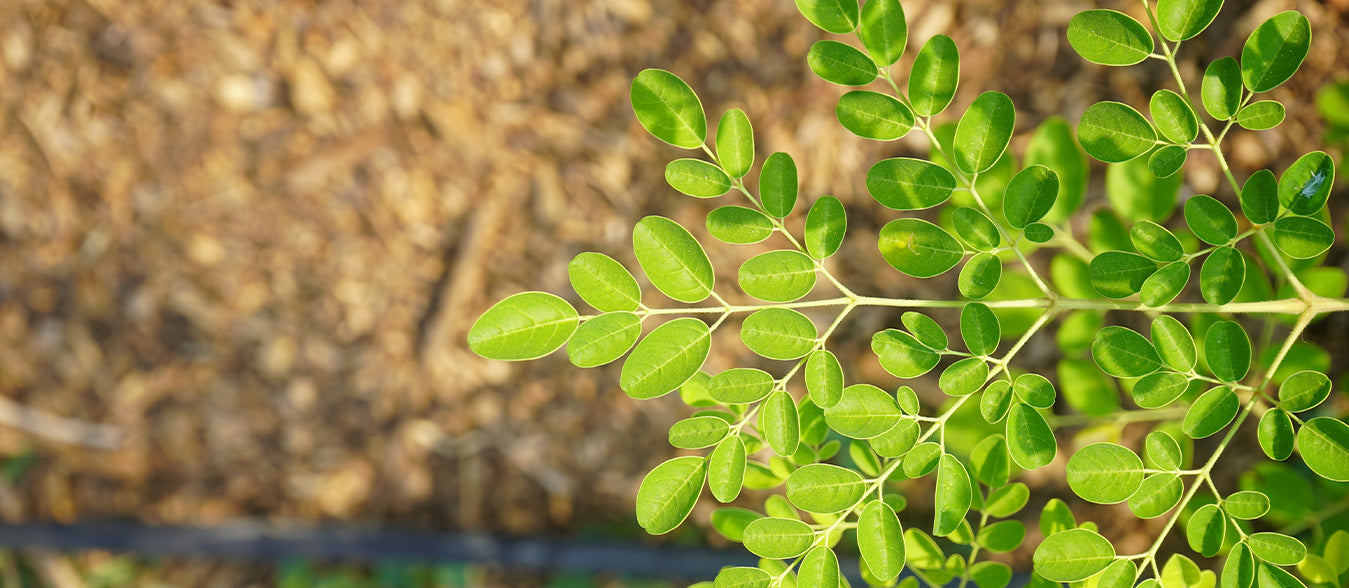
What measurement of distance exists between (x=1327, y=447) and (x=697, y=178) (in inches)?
25.3

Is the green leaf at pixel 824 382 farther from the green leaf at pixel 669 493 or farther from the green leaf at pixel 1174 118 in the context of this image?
the green leaf at pixel 1174 118

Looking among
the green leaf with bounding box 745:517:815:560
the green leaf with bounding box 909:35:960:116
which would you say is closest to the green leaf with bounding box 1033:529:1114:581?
the green leaf with bounding box 745:517:815:560

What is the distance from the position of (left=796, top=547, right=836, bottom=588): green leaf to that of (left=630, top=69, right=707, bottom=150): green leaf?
1.38 ft

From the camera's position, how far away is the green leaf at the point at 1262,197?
750 mm

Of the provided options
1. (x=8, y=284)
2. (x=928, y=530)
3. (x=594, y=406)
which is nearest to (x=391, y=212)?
(x=594, y=406)

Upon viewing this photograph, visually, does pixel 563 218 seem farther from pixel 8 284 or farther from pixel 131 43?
Answer: pixel 8 284

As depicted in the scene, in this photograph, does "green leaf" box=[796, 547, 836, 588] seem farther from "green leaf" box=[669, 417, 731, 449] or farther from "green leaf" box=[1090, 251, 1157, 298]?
"green leaf" box=[1090, 251, 1157, 298]

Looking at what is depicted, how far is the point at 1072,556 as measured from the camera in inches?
30.3

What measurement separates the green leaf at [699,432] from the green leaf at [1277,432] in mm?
506

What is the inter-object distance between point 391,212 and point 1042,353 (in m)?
1.47

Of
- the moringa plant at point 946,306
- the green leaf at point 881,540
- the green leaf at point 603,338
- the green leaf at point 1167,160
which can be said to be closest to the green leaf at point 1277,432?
the moringa plant at point 946,306

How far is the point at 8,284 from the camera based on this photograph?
203 cm

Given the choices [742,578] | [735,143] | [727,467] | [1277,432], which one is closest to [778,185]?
[735,143]

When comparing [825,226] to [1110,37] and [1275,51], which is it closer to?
[1110,37]
